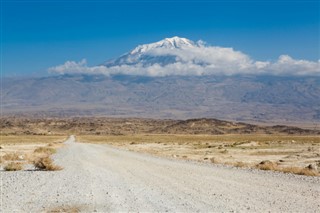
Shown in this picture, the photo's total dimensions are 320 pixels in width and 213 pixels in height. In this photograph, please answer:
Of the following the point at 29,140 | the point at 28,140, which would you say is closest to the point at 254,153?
the point at 29,140

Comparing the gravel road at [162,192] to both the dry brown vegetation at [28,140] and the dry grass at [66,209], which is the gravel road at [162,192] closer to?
the dry grass at [66,209]

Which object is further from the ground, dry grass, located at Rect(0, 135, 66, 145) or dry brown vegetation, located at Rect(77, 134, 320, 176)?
dry brown vegetation, located at Rect(77, 134, 320, 176)

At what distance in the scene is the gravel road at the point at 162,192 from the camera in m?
14.3

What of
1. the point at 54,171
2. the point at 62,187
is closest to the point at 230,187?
the point at 62,187

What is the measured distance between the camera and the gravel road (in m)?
14.3

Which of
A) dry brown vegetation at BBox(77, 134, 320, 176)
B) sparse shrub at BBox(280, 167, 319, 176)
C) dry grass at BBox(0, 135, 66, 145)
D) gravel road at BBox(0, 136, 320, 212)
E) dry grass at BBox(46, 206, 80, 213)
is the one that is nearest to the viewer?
dry grass at BBox(46, 206, 80, 213)

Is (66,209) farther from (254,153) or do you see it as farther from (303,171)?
(254,153)

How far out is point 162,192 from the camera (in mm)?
17359

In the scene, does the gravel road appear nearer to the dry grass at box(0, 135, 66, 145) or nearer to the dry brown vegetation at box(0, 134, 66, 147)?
the dry brown vegetation at box(0, 134, 66, 147)

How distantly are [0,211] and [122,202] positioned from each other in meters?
3.61

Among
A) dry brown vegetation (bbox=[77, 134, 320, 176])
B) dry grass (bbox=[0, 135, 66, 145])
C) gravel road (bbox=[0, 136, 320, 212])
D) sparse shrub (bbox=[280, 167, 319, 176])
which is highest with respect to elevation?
gravel road (bbox=[0, 136, 320, 212])

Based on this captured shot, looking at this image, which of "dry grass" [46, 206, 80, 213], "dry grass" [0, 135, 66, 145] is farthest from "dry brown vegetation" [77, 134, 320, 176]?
"dry grass" [0, 135, 66, 145]

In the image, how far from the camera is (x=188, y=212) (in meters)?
13.3

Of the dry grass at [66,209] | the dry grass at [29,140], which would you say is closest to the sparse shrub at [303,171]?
the dry grass at [66,209]
